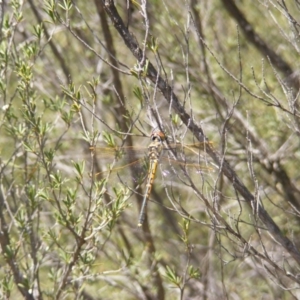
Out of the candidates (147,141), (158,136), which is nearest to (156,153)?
(158,136)

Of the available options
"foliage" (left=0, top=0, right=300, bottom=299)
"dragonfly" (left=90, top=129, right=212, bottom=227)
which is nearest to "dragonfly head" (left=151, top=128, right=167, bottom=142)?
"dragonfly" (left=90, top=129, right=212, bottom=227)

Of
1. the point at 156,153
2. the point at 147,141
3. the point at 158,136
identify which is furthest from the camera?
the point at 147,141

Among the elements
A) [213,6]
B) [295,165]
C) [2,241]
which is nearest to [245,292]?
[295,165]

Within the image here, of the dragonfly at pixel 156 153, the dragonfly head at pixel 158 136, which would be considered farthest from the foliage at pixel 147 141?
the dragonfly head at pixel 158 136

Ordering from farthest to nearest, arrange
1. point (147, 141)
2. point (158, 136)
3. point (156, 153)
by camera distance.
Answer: point (147, 141), point (156, 153), point (158, 136)

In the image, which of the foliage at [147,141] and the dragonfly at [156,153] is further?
the foliage at [147,141]

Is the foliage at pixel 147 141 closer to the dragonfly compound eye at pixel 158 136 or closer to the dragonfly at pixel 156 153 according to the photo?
the dragonfly at pixel 156 153

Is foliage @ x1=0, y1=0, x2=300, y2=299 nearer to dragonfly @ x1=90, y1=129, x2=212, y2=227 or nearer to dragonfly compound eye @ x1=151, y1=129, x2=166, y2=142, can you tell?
dragonfly @ x1=90, y1=129, x2=212, y2=227

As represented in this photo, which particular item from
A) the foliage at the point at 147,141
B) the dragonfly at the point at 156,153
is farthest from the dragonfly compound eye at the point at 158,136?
the foliage at the point at 147,141

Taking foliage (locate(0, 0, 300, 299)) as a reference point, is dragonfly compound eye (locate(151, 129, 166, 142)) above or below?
below

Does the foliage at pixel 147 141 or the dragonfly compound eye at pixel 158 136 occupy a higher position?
the foliage at pixel 147 141

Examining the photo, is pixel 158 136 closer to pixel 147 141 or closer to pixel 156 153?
pixel 156 153
